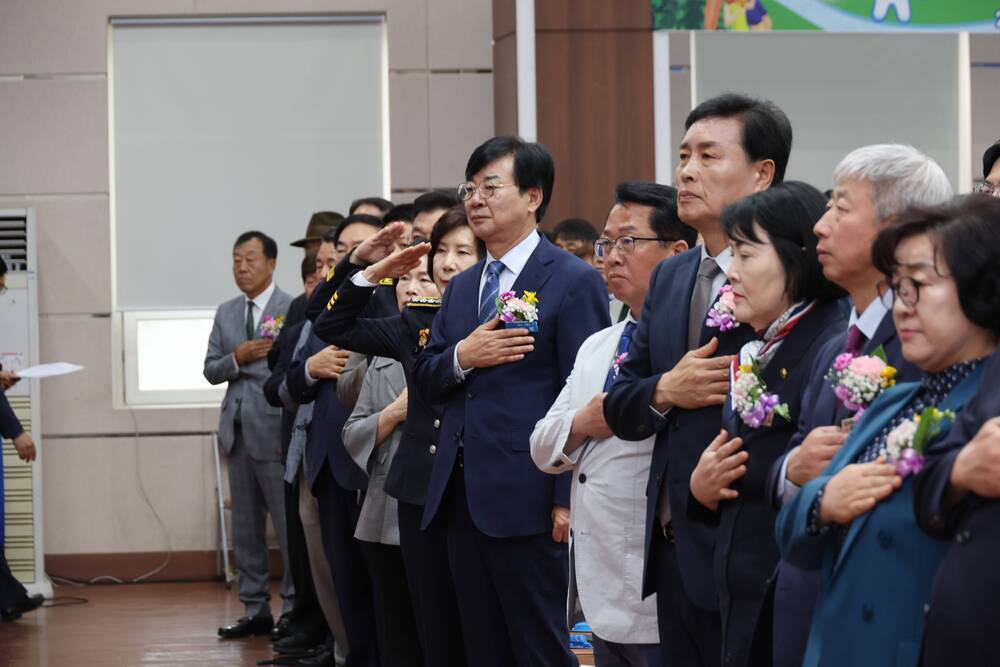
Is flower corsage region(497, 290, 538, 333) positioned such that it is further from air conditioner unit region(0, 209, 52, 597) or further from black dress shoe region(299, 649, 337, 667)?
air conditioner unit region(0, 209, 52, 597)

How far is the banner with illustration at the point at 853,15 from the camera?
20.5ft

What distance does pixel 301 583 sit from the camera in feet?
19.4

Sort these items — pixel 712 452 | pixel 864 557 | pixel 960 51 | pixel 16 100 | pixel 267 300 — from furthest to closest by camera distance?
pixel 16 100
pixel 267 300
pixel 960 51
pixel 712 452
pixel 864 557

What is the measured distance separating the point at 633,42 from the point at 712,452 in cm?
453

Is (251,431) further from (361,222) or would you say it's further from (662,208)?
(662,208)

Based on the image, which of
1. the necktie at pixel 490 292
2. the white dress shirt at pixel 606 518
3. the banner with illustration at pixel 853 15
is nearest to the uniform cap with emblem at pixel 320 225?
the banner with illustration at pixel 853 15

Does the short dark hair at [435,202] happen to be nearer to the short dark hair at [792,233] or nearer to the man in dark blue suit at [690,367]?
the man in dark blue suit at [690,367]

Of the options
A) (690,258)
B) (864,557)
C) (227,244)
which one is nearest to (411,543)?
(690,258)

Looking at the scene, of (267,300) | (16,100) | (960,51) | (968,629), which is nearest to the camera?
(968,629)

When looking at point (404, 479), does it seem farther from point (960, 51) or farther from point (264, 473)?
point (960, 51)

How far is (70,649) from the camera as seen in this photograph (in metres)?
5.94

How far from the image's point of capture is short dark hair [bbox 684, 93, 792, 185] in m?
2.84

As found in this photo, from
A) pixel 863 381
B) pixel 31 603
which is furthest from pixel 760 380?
pixel 31 603

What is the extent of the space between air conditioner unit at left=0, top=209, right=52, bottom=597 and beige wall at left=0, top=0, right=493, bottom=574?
7.9 inches
